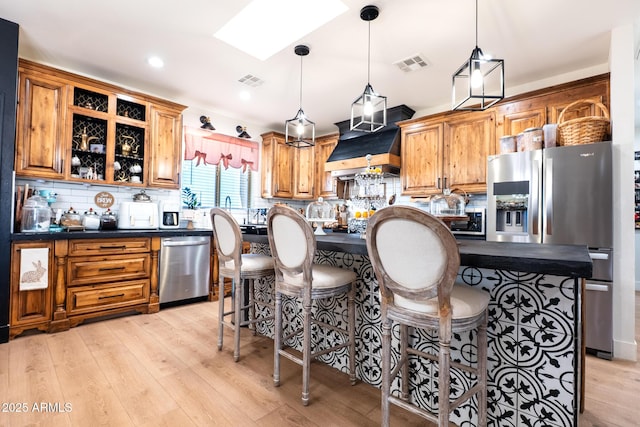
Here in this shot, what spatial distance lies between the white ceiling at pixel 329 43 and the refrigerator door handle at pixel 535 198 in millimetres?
1145

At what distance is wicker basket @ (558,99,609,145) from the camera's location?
2.62 metres

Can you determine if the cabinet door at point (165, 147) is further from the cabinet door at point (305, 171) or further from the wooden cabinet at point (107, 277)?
the cabinet door at point (305, 171)

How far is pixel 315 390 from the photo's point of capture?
1.91m

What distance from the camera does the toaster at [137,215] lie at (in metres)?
3.61

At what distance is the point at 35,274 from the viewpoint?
8.97 feet

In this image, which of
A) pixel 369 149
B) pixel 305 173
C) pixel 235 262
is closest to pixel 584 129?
pixel 369 149

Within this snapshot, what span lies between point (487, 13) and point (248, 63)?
2241mm

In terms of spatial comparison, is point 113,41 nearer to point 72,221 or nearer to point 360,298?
point 72,221

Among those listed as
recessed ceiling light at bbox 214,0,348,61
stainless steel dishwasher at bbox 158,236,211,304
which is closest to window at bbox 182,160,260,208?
stainless steel dishwasher at bbox 158,236,211,304

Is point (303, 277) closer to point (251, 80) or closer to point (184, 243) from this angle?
point (184, 243)

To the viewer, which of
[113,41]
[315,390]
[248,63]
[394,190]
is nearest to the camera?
[315,390]

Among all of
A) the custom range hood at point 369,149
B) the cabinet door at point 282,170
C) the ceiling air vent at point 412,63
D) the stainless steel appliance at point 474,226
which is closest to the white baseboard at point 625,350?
the stainless steel appliance at point 474,226

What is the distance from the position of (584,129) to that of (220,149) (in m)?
4.41

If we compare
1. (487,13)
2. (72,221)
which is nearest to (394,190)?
(487,13)
